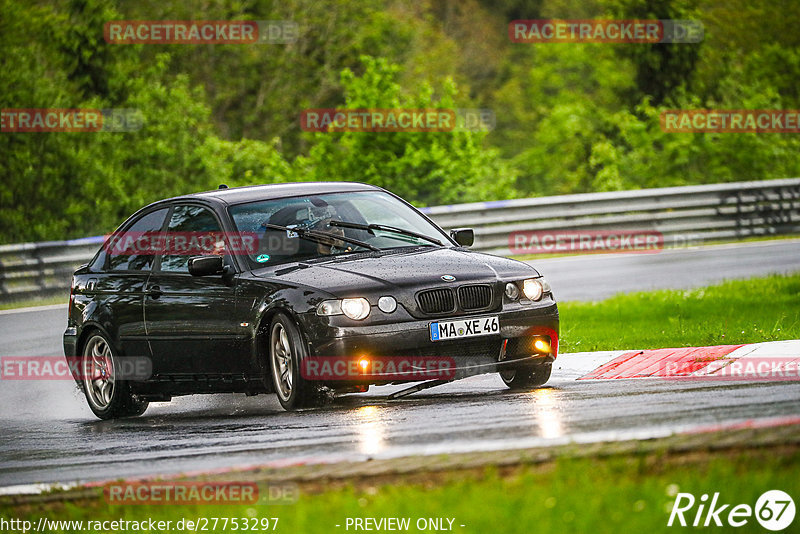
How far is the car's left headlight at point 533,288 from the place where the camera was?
9.53 metres

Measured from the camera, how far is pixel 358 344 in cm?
887

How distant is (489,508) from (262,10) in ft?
147

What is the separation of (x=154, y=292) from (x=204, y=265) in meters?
0.90

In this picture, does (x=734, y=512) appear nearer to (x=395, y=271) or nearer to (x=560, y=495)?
(x=560, y=495)

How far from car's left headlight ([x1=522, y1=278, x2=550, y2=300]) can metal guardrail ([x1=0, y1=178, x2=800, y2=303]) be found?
10935 millimetres

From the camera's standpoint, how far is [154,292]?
34.3 ft
